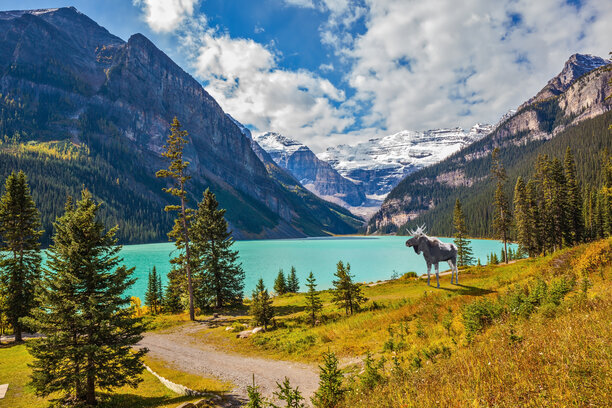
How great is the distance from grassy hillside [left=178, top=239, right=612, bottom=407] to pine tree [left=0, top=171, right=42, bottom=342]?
21.6 metres

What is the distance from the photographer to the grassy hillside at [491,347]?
4.95 metres

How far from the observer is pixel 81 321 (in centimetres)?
1180

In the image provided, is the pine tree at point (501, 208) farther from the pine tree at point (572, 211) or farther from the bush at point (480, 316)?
the bush at point (480, 316)

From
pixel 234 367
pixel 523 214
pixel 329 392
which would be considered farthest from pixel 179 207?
pixel 523 214

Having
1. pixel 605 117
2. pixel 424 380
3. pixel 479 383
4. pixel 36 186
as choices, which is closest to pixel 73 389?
pixel 424 380

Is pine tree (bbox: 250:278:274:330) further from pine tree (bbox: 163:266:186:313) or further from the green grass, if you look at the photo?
pine tree (bbox: 163:266:186:313)

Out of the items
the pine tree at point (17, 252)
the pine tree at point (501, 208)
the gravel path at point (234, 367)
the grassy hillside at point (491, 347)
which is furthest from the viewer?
the pine tree at point (501, 208)

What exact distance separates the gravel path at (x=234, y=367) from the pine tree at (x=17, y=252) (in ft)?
42.8

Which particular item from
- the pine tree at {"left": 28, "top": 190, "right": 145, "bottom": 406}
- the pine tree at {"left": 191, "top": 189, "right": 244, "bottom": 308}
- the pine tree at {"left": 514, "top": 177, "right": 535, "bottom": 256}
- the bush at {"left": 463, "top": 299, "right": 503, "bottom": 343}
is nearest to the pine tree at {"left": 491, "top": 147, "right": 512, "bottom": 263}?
the pine tree at {"left": 514, "top": 177, "right": 535, "bottom": 256}

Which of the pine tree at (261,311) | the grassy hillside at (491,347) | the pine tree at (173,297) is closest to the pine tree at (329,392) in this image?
the grassy hillside at (491,347)

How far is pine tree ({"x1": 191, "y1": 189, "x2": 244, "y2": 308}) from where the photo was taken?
1335 inches

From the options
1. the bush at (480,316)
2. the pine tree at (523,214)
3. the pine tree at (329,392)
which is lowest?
the pine tree at (329,392)

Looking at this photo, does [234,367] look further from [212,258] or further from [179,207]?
[212,258]

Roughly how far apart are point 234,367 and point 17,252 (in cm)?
2591
